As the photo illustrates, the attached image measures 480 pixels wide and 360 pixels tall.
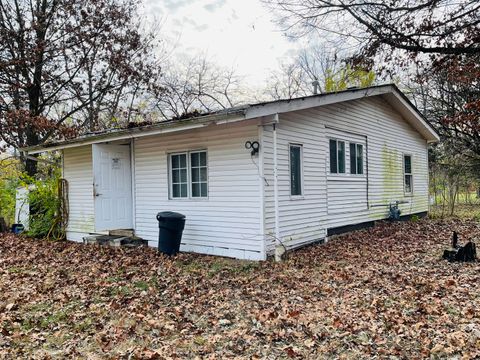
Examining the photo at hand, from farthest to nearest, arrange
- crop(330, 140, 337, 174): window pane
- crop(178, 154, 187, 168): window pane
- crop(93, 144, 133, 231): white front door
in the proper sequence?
crop(330, 140, 337, 174): window pane, crop(93, 144, 133, 231): white front door, crop(178, 154, 187, 168): window pane

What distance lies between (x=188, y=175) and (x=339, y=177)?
434 centimetres

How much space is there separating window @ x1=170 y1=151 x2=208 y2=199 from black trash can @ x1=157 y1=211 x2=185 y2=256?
31.3 inches

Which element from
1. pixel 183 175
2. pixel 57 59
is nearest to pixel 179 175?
pixel 183 175

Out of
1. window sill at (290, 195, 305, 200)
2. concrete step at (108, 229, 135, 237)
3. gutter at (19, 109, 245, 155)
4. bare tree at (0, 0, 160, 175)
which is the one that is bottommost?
concrete step at (108, 229, 135, 237)

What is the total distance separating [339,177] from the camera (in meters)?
10.9

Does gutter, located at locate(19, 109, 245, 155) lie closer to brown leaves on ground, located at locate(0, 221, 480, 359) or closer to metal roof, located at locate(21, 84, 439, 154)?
metal roof, located at locate(21, 84, 439, 154)

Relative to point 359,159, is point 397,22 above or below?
above

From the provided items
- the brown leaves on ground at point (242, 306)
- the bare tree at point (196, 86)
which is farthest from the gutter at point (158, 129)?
the bare tree at point (196, 86)

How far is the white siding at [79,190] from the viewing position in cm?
1156

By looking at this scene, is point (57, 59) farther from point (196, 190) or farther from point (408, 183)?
point (408, 183)

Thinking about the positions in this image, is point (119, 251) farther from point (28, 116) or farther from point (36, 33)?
point (36, 33)

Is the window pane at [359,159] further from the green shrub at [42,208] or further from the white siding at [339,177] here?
the green shrub at [42,208]

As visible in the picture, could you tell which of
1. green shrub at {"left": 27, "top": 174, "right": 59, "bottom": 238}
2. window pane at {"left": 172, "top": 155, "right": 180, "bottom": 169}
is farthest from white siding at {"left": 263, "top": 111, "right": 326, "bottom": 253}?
green shrub at {"left": 27, "top": 174, "right": 59, "bottom": 238}

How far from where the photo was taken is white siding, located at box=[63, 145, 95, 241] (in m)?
11.6
